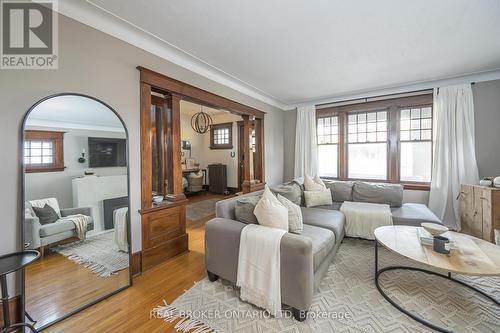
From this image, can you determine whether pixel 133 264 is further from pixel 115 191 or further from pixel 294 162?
pixel 294 162

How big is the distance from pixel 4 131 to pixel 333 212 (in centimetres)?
363

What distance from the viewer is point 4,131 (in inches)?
60.1

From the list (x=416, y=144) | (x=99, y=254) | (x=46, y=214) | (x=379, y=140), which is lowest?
(x=99, y=254)

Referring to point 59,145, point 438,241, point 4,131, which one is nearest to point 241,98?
point 59,145

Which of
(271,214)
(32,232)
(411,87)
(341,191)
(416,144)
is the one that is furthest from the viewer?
(416,144)

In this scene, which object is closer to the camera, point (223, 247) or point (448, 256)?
point (448, 256)

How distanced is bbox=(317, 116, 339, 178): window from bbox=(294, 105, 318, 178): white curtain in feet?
→ 0.83

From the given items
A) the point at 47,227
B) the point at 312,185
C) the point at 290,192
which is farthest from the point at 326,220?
the point at 47,227

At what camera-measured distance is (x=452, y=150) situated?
3658mm

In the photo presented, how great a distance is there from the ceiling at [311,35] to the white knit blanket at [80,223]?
186 centimetres

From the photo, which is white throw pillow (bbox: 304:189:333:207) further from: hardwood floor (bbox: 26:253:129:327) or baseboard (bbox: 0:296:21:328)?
baseboard (bbox: 0:296:21:328)

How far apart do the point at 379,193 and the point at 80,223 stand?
421 cm

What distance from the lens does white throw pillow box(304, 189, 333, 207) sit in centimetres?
355

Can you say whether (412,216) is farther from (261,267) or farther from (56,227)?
(56,227)
